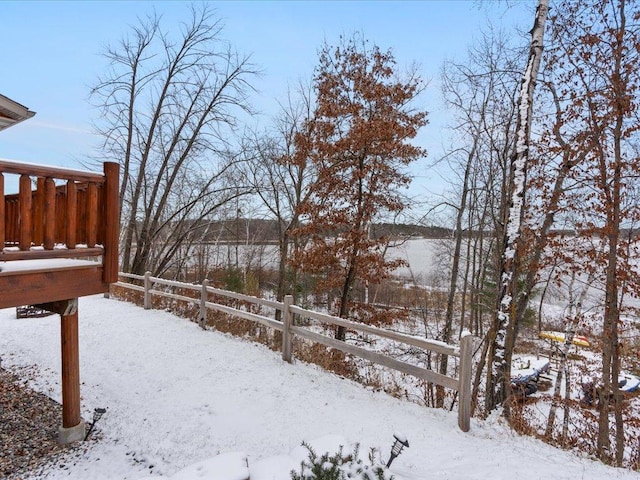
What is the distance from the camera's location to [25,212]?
11.0 feet

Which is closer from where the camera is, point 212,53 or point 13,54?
point 13,54

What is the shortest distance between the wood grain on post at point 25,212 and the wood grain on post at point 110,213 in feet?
2.83

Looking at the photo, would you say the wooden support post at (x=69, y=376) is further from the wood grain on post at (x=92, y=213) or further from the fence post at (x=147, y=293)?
the fence post at (x=147, y=293)

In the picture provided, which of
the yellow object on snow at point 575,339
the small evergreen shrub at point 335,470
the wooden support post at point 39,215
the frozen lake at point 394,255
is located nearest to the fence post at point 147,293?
the wooden support post at point 39,215

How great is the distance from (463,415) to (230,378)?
349 centimetres

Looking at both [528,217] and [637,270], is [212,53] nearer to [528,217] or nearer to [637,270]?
[528,217]

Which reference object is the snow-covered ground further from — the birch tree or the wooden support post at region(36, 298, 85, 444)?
the birch tree

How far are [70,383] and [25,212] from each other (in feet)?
7.36

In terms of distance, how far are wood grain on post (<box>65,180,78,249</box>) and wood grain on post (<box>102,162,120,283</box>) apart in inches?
14.8

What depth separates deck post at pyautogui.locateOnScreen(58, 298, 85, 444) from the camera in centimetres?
436

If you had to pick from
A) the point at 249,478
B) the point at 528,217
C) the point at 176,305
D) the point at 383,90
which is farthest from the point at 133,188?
the point at 249,478

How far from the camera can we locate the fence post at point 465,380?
4410 millimetres

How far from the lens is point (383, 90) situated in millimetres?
10164

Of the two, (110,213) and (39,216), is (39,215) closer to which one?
(39,216)
